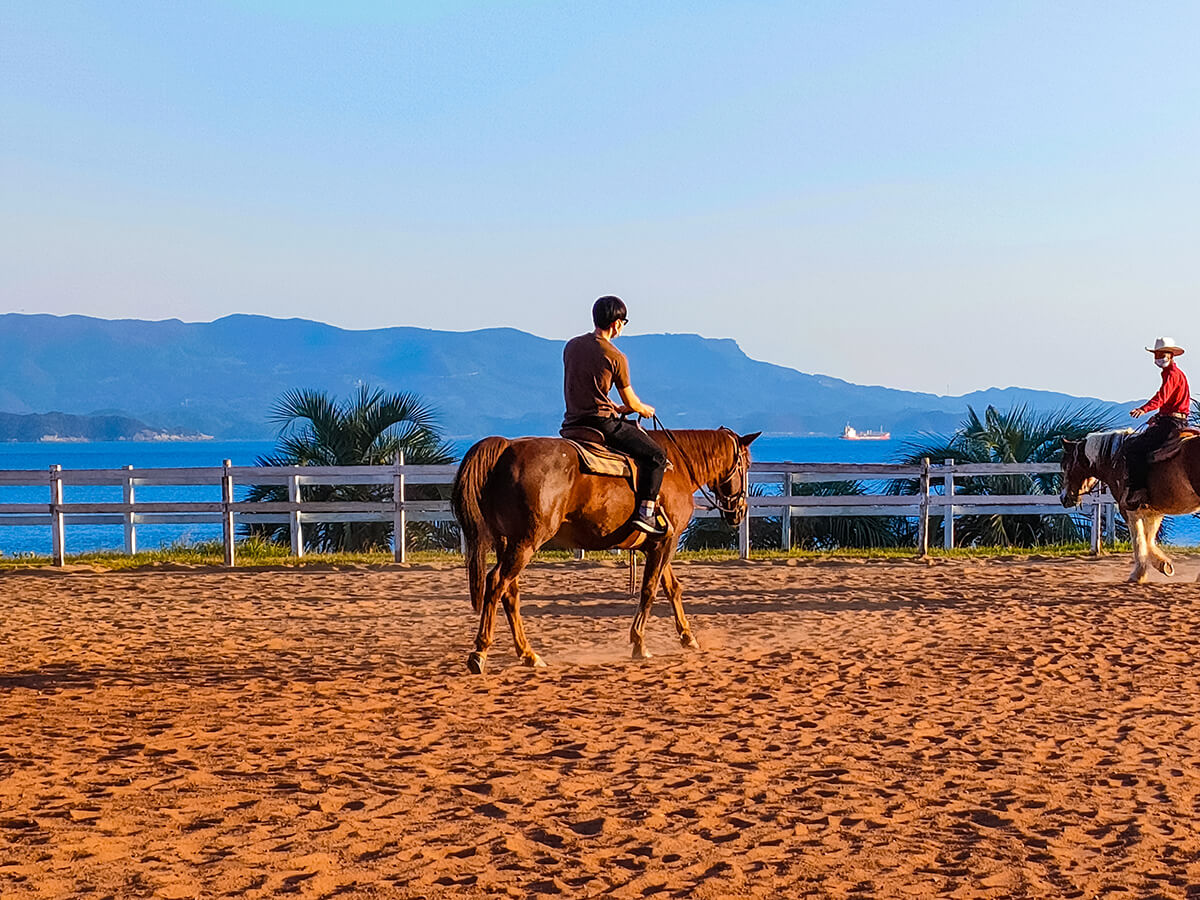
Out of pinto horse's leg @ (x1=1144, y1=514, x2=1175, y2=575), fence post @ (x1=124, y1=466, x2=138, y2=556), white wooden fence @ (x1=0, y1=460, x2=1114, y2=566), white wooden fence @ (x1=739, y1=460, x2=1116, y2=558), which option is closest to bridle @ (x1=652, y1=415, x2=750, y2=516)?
pinto horse's leg @ (x1=1144, y1=514, x2=1175, y2=575)

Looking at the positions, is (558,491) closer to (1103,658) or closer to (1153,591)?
(1103,658)

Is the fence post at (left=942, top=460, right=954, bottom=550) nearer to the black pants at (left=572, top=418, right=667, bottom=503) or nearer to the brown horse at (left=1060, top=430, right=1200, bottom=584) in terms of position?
the brown horse at (left=1060, top=430, right=1200, bottom=584)

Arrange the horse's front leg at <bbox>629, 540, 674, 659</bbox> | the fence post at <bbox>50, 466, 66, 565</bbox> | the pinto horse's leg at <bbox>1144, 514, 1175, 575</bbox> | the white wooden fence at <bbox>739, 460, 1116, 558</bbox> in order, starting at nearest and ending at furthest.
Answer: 1. the horse's front leg at <bbox>629, 540, 674, 659</bbox>
2. the pinto horse's leg at <bbox>1144, 514, 1175, 575</bbox>
3. the fence post at <bbox>50, 466, 66, 565</bbox>
4. the white wooden fence at <bbox>739, 460, 1116, 558</bbox>

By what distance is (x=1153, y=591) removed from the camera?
14.1 meters

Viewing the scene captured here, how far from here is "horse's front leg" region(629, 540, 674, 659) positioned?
10.1m

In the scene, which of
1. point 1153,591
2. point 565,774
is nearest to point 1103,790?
point 565,774

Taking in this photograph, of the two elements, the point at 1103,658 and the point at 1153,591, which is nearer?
the point at 1103,658

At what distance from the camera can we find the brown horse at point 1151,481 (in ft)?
44.4

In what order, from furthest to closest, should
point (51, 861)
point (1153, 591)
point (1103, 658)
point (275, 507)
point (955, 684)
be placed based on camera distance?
point (275, 507), point (1153, 591), point (1103, 658), point (955, 684), point (51, 861)

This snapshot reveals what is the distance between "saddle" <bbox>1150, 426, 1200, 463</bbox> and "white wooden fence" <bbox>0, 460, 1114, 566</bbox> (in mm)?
5659

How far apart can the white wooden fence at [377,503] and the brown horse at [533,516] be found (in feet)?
25.6

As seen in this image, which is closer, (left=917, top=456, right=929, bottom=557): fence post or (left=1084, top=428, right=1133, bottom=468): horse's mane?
(left=1084, top=428, right=1133, bottom=468): horse's mane

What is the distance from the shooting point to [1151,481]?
13.8 metres

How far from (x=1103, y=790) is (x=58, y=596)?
12101 mm
